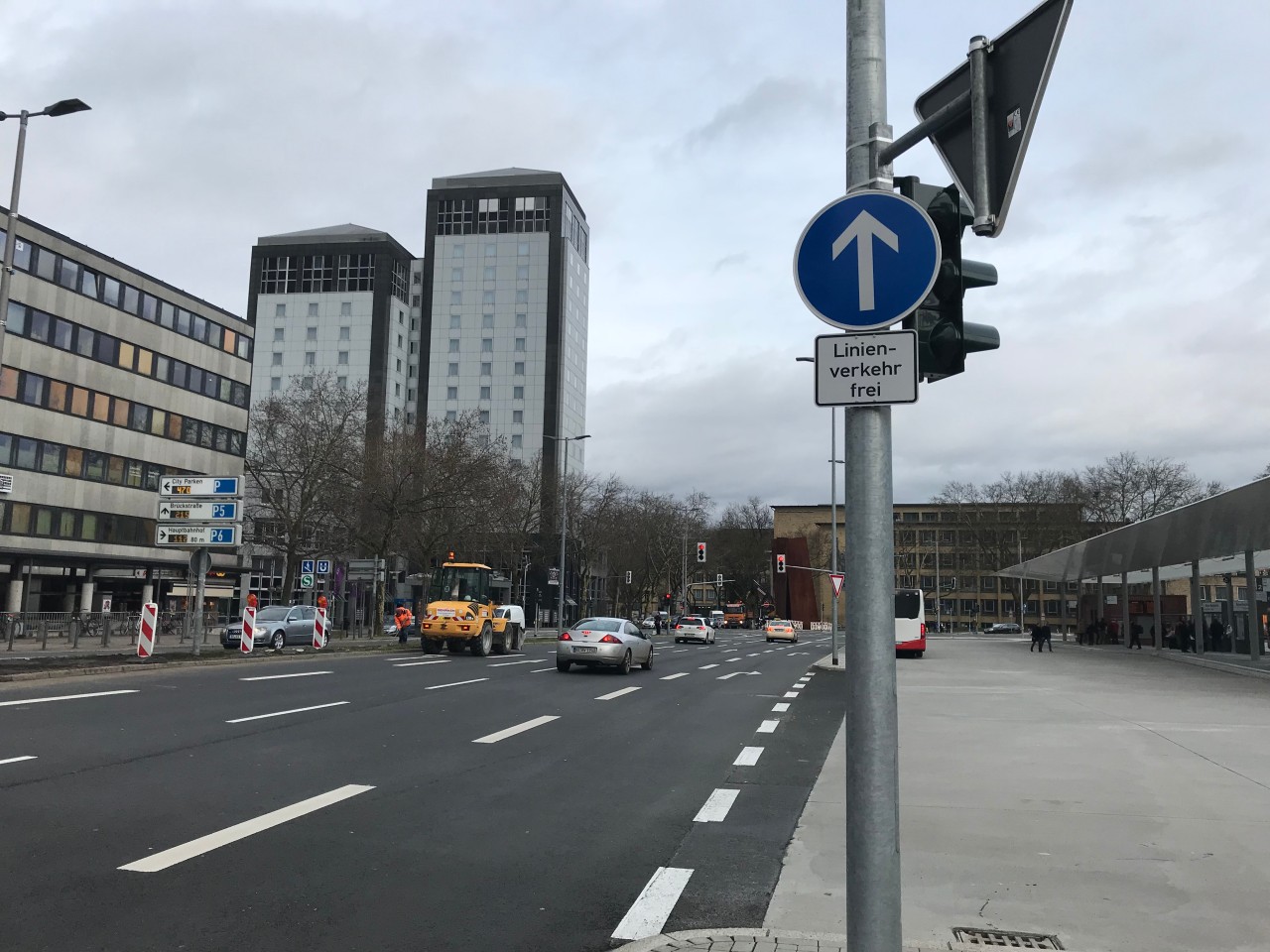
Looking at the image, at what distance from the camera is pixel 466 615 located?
105 feet

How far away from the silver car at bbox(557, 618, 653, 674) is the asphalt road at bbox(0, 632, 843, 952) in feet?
29.7

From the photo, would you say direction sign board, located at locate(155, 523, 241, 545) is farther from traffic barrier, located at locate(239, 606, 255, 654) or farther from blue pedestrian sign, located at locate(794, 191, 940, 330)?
blue pedestrian sign, located at locate(794, 191, 940, 330)

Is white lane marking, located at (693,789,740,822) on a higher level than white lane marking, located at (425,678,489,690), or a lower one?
higher

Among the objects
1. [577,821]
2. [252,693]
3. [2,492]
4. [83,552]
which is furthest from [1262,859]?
[83,552]

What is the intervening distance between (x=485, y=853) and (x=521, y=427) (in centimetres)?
9120

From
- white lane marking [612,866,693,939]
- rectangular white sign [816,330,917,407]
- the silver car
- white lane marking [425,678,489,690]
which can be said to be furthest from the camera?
the silver car

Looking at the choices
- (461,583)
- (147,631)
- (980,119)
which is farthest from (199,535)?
(980,119)

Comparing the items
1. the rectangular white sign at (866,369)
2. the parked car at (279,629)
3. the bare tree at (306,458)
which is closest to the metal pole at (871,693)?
the rectangular white sign at (866,369)

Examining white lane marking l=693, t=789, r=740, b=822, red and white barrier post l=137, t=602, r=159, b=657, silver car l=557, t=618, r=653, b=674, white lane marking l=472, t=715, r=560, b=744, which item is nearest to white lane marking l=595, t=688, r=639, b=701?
white lane marking l=472, t=715, r=560, b=744

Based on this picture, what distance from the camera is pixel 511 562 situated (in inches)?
2517

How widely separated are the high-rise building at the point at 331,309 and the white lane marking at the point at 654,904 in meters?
96.7

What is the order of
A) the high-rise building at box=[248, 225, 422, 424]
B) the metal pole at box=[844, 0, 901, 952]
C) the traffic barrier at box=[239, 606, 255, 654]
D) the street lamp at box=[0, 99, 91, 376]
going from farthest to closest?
1. the high-rise building at box=[248, 225, 422, 424]
2. the traffic barrier at box=[239, 606, 255, 654]
3. the street lamp at box=[0, 99, 91, 376]
4. the metal pole at box=[844, 0, 901, 952]

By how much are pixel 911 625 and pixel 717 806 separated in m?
34.2

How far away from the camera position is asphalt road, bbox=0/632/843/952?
525 cm
